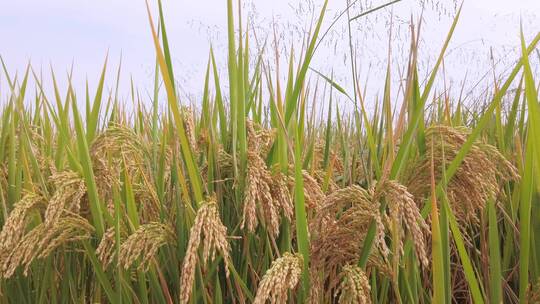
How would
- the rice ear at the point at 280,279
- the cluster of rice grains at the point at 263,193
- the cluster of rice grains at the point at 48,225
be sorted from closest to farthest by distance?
the rice ear at the point at 280,279, the cluster of rice grains at the point at 263,193, the cluster of rice grains at the point at 48,225

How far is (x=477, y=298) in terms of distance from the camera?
130cm

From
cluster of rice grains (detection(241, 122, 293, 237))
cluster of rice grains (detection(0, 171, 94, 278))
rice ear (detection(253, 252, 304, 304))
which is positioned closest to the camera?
rice ear (detection(253, 252, 304, 304))

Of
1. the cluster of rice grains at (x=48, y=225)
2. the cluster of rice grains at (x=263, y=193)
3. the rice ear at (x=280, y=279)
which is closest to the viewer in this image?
the rice ear at (x=280, y=279)

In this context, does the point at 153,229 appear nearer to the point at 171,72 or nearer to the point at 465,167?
the point at 171,72

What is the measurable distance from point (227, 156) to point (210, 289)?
1.11ft

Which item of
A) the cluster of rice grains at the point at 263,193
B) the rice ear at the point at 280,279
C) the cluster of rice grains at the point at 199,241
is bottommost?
the rice ear at the point at 280,279

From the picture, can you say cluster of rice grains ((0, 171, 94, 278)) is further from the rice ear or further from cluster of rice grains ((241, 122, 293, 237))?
the rice ear

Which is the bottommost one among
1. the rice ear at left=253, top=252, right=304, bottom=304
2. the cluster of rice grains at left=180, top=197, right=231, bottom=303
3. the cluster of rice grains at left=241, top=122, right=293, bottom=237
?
the rice ear at left=253, top=252, right=304, bottom=304

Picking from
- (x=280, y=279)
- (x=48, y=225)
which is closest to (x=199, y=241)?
(x=280, y=279)

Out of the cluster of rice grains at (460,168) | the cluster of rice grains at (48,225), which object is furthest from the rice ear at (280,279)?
the cluster of rice grains at (48,225)

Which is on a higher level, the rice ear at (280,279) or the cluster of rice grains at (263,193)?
the cluster of rice grains at (263,193)

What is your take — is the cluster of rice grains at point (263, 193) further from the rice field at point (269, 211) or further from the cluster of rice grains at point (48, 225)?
the cluster of rice grains at point (48, 225)

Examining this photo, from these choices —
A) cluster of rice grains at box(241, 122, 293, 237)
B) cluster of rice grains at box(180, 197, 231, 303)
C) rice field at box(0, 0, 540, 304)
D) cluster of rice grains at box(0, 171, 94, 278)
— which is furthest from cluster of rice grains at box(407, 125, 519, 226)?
cluster of rice grains at box(0, 171, 94, 278)

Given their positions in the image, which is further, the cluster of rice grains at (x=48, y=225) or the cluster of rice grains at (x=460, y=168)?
the cluster of rice grains at (x=48, y=225)
